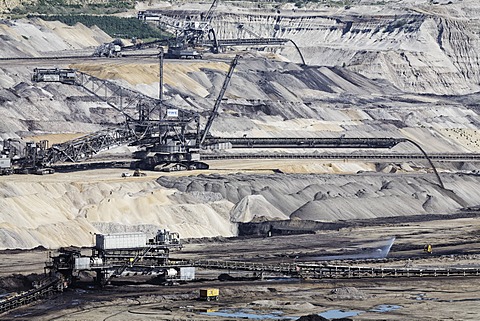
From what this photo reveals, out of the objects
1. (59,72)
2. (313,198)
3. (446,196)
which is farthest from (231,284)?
(59,72)

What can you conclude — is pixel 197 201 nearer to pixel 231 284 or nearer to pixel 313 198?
pixel 313 198

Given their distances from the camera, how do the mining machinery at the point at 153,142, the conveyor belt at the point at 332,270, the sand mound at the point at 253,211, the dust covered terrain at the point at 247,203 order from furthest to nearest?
the mining machinery at the point at 153,142 → the sand mound at the point at 253,211 → the conveyor belt at the point at 332,270 → the dust covered terrain at the point at 247,203

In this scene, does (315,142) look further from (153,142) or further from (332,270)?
(332,270)

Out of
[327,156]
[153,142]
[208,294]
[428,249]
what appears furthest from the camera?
[327,156]

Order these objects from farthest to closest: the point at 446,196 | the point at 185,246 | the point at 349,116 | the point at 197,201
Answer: the point at 349,116
the point at 446,196
the point at 197,201
the point at 185,246

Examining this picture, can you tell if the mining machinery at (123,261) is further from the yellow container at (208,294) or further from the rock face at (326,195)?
the rock face at (326,195)

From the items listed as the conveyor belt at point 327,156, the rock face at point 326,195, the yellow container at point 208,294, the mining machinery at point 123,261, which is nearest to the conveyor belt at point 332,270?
the mining machinery at point 123,261

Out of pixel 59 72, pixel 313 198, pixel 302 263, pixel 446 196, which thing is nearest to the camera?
pixel 302 263

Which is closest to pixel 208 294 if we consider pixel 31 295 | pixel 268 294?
pixel 268 294

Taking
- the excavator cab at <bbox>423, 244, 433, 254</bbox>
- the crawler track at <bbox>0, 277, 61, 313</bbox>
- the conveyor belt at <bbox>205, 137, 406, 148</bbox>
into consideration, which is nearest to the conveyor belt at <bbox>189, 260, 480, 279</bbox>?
the crawler track at <bbox>0, 277, 61, 313</bbox>

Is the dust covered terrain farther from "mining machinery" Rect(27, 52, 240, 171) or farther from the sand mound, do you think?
"mining machinery" Rect(27, 52, 240, 171)

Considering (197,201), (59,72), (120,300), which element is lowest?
(120,300)
